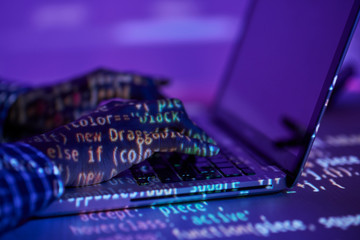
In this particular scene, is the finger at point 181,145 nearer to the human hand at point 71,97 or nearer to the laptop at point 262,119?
the laptop at point 262,119

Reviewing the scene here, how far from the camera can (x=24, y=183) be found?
22.5 inches

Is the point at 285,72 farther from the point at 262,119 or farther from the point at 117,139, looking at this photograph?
the point at 117,139

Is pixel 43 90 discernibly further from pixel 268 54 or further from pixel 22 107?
pixel 268 54

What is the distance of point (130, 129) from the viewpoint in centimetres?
73

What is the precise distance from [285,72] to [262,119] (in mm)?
124

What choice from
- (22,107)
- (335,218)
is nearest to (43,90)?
(22,107)

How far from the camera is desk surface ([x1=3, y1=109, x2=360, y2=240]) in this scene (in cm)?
58

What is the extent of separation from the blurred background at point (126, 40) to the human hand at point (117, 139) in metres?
0.65

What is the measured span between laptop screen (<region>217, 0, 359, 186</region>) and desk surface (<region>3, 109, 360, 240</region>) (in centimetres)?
8

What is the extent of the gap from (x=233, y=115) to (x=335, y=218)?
0.48 m

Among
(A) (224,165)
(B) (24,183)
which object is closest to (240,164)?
(A) (224,165)

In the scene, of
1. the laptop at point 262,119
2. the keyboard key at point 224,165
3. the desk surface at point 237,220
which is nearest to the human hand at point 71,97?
the laptop at point 262,119

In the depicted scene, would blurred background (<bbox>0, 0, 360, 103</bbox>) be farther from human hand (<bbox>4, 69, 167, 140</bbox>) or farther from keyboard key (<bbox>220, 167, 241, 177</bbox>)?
keyboard key (<bbox>220, 167, 241, 177</bbox>)

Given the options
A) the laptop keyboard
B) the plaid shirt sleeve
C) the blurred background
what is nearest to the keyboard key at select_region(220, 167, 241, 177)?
the laptop keyboard
